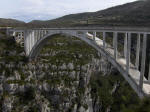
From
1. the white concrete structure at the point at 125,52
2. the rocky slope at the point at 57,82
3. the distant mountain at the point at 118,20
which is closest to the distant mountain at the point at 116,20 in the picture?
the distant mountain at the point at 118,20

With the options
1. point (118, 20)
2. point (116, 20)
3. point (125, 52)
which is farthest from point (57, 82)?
point (116, 20)

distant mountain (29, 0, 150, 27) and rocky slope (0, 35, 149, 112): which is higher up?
distant mountain (29, 0, 150, 27)

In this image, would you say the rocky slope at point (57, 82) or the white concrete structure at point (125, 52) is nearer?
the white concrete structure at point (125, 52)

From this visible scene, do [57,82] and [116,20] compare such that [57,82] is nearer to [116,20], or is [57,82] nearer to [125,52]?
[125,52]

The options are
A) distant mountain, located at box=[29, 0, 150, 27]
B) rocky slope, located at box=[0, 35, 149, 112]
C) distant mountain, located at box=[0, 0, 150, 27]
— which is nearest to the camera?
rocky slope, located at box=[0, 35, 149, 112]

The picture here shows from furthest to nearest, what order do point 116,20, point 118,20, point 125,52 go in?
1. point 116,20
2. point 118,20
3. point 125,52

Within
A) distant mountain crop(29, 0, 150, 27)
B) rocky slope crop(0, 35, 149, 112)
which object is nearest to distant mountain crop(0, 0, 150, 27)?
distant mountain crop(29, 0, 150, 27)

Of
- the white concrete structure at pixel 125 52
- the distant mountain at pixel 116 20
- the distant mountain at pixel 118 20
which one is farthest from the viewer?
the distant mountain at pixel 118 20

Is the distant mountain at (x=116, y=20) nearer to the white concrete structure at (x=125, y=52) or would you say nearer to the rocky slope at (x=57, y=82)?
the rocky slope at (x=57, y=82)

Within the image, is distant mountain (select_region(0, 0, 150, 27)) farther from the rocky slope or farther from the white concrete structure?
the white concrete structure

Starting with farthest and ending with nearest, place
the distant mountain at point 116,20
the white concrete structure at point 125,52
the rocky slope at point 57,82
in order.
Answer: the distant mountain at point 116,20, the rocky slope at point 57,82, the white concrete structure at point 125,52

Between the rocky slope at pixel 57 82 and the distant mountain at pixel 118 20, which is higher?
the distant mountain at pixel 118 20
